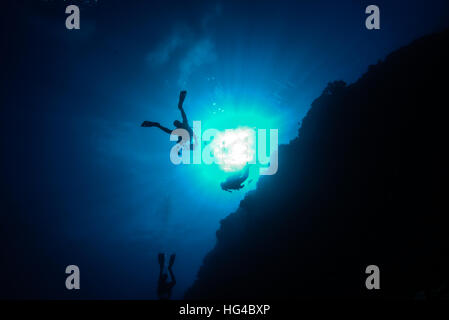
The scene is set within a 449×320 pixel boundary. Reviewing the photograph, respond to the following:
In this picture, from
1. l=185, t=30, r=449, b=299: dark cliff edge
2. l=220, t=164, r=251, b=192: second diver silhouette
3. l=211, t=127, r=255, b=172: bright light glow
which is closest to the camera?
l=220, t=164, r=251, b=192: second diver silhouette

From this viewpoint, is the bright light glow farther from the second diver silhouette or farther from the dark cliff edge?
the second diver silhouette

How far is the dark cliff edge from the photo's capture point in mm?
8984

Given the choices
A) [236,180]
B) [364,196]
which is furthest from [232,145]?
[364,196]

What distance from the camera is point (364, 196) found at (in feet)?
35.9

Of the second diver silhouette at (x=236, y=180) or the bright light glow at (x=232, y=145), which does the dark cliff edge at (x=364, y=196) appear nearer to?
the bright light glow at (x=232, y=145)

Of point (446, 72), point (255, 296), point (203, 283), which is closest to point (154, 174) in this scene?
point (203, 283)

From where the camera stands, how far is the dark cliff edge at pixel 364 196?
8.98m

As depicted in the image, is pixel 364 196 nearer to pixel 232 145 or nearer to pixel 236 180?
pixel 236 180

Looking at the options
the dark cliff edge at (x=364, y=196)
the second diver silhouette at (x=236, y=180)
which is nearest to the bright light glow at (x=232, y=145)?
the dark cliff edge at (x=364, y=196)

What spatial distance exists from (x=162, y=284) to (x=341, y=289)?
8365 millimetres

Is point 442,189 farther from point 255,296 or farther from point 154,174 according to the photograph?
point 154,174

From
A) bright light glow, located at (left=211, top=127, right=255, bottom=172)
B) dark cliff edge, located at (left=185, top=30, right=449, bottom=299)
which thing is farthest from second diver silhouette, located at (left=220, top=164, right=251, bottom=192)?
dark cliff edge, located at (left=185, top=30, right=449, bottom=299)

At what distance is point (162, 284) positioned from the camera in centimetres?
944

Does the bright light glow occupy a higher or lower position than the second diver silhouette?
higher
